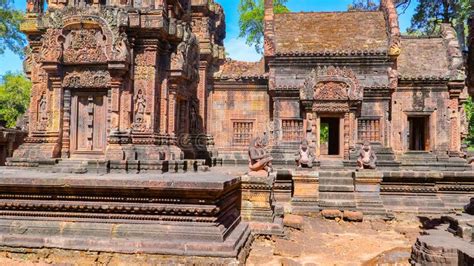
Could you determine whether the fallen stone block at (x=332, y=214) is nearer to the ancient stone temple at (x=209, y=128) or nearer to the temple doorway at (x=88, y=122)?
the ancient stone temple at (x=209, y=128)

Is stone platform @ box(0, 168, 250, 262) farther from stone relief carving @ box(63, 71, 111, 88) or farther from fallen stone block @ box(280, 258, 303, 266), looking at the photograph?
stone relief carving @ box(63, 71, 111, 88)

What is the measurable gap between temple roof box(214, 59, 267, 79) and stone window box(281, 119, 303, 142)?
7.78 feet

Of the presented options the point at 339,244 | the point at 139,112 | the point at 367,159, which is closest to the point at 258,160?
the point at 339,244

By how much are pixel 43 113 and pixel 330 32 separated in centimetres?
1238

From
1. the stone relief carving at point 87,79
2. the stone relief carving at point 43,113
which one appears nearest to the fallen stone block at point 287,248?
the stone relief carving at point 87,79

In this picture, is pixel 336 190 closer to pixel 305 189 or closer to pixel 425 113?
pixel 305 189

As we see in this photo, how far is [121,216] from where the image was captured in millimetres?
6043

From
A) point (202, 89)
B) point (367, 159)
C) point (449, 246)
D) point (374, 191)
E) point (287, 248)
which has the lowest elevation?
point (287, 248)

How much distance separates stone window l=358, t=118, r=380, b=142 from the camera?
49.1 feet

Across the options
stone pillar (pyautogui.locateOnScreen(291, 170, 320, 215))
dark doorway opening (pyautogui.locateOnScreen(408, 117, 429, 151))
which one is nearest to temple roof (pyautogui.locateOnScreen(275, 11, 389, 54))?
dark doorway opening (pyautogui.locateOnScreen(408, 117, 429, 151))

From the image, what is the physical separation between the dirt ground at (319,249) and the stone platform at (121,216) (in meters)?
0.16

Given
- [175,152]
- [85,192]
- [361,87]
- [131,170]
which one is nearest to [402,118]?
[361,87]

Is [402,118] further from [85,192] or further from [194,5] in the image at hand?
[85,192]

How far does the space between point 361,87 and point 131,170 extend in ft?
31.8
